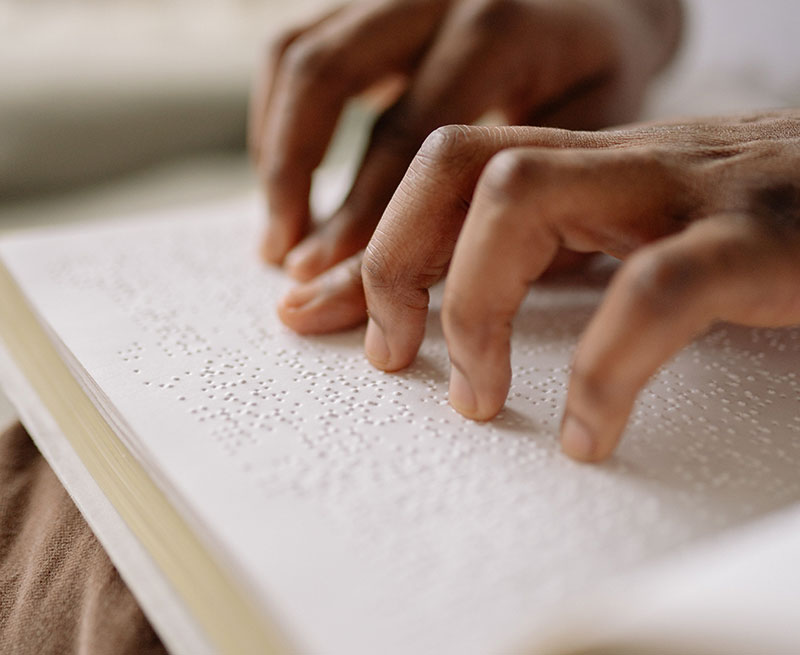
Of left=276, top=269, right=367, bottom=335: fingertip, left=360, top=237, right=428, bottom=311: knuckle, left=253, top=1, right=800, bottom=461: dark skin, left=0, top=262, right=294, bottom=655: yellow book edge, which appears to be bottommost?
left=0, top=262, right=294, bottom=655: yellow book edge

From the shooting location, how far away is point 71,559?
0.33 meters

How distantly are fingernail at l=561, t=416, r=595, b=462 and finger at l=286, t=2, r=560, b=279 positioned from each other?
24 centimetres

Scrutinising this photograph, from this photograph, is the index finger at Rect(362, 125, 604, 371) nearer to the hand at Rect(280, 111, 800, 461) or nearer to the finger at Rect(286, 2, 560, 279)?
the hand at Rect(280, 111, 800, 461)

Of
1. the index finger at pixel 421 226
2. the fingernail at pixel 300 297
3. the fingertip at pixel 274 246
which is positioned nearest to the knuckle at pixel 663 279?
the index finger at pixel 421 226

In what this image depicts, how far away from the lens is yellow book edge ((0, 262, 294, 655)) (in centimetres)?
25

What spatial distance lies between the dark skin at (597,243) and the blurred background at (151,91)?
15.5 inches

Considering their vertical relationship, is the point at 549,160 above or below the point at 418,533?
above

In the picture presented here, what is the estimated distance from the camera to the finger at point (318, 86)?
552mm

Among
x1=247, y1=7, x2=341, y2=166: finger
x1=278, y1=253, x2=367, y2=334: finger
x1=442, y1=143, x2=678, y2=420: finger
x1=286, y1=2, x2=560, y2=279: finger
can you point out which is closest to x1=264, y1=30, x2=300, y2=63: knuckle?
x1=247, y1=7, x2=341, y2=166: finger

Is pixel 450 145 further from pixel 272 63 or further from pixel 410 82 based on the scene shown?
pixel 272 63

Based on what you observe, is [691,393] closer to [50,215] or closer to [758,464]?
[758,464]

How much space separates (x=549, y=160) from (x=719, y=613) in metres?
0.18

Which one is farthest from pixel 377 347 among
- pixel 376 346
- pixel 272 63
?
pixel 272 63

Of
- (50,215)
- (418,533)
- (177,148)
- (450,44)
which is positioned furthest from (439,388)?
(177,148)
